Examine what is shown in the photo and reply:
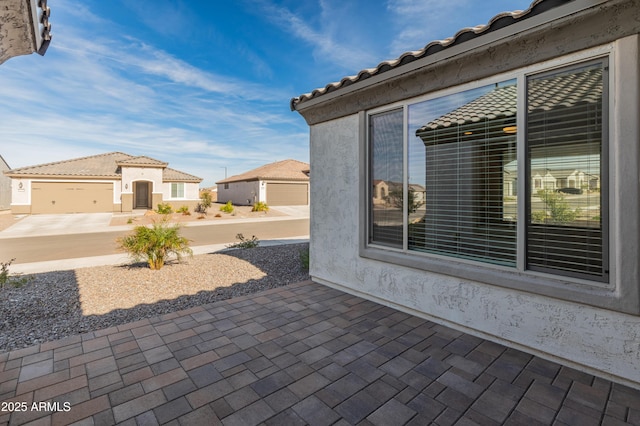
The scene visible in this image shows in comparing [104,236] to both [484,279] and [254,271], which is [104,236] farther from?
[484,279]

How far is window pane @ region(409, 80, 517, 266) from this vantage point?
11.5ft

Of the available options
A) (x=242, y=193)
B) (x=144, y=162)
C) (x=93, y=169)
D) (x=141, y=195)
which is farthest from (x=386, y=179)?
(x=242, y=193)

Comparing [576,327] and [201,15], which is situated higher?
[201,15]

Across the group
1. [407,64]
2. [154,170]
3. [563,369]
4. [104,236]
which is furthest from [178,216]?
[563,369]

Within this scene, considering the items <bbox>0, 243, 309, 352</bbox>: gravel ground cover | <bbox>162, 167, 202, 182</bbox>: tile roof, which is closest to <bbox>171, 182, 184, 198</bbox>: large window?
<bbox>162, 167, 202, 182</bbox>: tile roof

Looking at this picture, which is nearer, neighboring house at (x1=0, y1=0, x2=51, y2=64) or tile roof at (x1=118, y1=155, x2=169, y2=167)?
neighboring house at (x1=0, y1=0, x2=51, y2=64)

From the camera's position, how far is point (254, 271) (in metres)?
7.45

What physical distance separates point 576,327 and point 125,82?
930 inches

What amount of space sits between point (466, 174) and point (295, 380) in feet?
10.4

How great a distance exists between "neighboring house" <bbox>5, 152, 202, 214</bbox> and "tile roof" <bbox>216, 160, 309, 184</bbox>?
814cm

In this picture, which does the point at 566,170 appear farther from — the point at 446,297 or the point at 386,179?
the point at 386,179

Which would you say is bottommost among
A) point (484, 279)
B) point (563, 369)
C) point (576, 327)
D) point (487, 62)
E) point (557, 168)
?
point (563, 369)

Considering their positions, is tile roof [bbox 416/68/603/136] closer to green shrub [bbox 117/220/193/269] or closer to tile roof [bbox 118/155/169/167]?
green shrub [bbox 117/220/193/269]

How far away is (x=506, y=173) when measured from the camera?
11.4 ft
